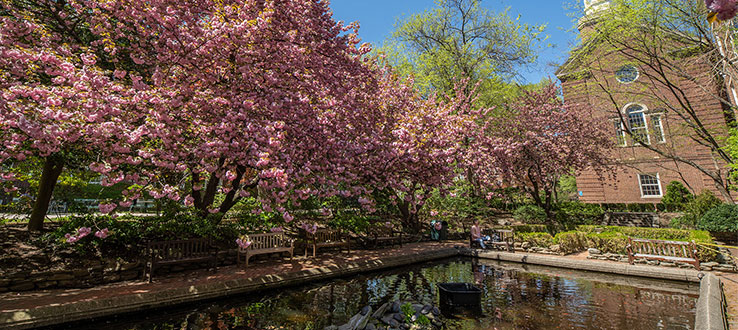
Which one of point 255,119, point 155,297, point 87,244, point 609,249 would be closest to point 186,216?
point 87,244

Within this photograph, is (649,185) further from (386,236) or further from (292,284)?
(292,284)

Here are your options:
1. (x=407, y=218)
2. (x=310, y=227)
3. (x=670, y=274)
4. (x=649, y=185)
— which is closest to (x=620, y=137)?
(x=649, y=185)

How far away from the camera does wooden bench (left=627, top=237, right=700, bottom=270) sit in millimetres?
9277

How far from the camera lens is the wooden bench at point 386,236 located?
46.0ft

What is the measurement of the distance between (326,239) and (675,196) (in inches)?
1019

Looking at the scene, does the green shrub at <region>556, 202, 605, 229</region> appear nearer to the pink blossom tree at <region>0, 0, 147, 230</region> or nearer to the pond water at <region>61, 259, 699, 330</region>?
the pond water at <region>61, 259, 699, 330</region>

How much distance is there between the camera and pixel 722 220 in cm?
1313

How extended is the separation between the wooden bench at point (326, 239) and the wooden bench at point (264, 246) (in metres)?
0.88

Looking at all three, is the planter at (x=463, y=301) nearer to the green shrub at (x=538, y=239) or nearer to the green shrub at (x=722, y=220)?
the green shrub at (x=538, y=239)

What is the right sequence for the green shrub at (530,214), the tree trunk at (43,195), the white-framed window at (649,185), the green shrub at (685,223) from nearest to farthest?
1. the tree trunk at (43,195)
2. the green shrub at (685,223)
3. the green shrub at (530,214)
4. the white-framed window at (649,185)

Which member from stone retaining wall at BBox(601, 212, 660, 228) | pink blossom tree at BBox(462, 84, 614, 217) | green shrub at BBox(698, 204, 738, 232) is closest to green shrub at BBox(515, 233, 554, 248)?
pink blossom tree at BBox(462, 84, 614, 217)

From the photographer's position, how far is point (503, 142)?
62.4 feet

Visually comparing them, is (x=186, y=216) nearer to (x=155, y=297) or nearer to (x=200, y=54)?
(x=155, y=297)

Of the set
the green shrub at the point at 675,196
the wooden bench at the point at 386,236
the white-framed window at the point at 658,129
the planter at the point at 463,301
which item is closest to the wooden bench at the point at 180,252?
the planter at the point at 463,301
